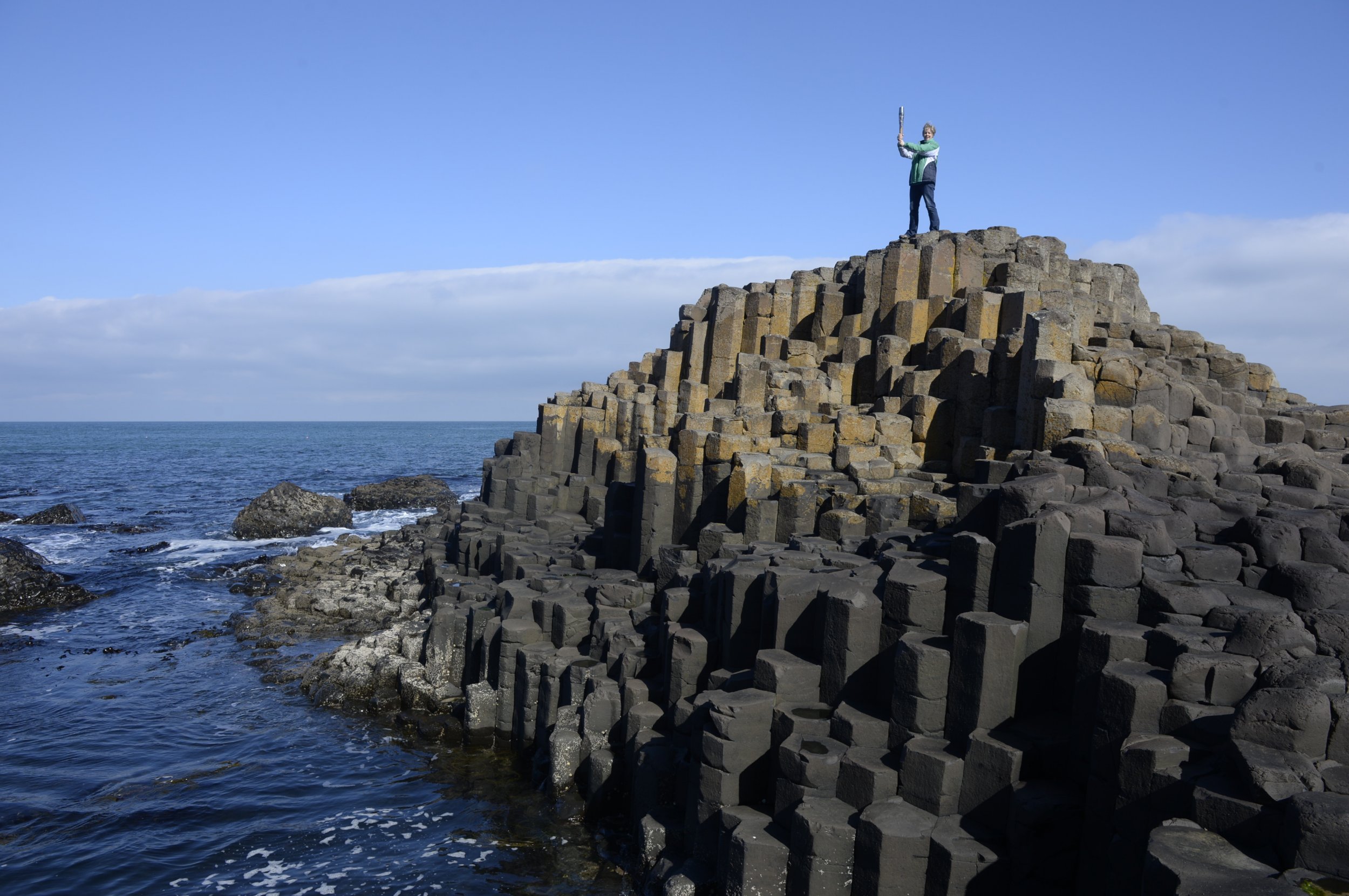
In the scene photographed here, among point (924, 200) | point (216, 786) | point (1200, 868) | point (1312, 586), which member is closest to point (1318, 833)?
point (1200, 868)

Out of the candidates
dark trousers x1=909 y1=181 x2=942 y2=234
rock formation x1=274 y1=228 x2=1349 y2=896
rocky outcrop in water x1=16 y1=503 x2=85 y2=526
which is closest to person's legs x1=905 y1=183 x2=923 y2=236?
dark trousers x1=909 y1=181 x2=942 y2=234

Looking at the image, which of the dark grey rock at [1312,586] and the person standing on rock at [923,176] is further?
the person standing on rock at [923,176]

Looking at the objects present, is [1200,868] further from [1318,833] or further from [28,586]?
[28,586]

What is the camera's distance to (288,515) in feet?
113

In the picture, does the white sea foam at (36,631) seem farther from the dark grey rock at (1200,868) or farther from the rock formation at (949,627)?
the dark grey rock at (1200,868)

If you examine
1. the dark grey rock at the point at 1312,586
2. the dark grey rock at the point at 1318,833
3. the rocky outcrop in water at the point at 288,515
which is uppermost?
the dark grey rock at the point at 1312,586

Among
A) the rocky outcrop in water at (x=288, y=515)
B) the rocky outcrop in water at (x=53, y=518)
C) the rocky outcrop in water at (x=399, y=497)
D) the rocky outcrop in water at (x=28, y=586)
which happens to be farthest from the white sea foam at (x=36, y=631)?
the rocky outcrop in water at (x=399, y=497)

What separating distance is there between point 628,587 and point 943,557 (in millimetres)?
5177

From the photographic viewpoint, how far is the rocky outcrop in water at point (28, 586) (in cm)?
2214

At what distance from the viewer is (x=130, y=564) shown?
91.1 feet

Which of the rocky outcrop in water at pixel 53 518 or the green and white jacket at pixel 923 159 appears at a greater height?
the green and white jacket at pixel 923 159

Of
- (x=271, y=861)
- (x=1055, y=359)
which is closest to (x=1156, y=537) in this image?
(x=1055, y=359)

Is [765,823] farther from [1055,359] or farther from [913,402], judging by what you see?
[913,402]

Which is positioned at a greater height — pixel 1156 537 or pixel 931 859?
pixel 1156 537
